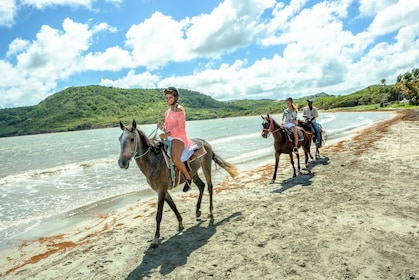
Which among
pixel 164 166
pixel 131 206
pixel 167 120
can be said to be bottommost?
pixel 131 206

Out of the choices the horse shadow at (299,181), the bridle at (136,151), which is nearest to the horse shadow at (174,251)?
the bridle at (136,151)

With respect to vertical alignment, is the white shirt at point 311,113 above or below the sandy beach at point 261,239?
above

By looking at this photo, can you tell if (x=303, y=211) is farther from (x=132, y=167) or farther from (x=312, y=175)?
(x=132, y=167)

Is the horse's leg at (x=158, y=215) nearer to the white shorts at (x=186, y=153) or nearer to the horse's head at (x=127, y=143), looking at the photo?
the white shorts at (x=186, y=153)

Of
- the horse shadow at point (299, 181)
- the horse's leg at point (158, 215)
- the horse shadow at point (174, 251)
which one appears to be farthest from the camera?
A: the horse shadow at point (299, 181)

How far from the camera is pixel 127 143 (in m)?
5.97

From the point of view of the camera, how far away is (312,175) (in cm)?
1255

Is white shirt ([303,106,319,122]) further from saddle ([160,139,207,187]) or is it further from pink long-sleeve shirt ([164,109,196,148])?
pink long-sleeve shirt ([164,109,196,148])

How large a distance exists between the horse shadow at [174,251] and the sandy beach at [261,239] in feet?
0.08

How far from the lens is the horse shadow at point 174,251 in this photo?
5.58 m

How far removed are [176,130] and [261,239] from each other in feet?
11.1

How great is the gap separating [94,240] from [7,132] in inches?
9173

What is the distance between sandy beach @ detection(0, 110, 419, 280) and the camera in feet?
16.6

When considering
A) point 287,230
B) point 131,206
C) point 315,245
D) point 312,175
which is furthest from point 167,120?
point 312,175
